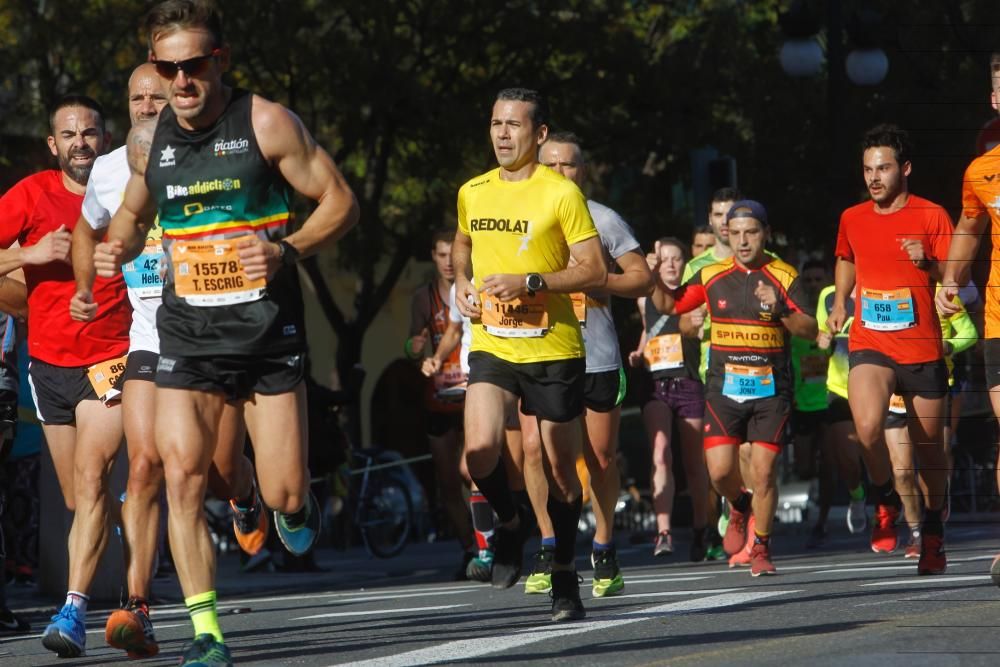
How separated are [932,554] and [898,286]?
1.57 metres

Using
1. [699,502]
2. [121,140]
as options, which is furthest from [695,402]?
[121,140]

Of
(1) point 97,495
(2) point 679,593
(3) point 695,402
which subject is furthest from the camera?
(3) point 695,402

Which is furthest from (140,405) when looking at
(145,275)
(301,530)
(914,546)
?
(914,546)

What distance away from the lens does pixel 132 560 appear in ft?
26.1

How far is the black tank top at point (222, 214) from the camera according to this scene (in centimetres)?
688

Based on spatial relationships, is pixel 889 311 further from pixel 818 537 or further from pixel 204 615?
pixel 204 615

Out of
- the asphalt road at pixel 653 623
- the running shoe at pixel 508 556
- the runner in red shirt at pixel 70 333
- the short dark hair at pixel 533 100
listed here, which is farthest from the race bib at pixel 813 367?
the runner in red shirt at pixel 70 333

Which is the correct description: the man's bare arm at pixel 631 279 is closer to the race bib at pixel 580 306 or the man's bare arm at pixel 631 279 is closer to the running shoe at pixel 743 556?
the race bib at pixel 580 306

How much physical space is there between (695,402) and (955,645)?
831 cm

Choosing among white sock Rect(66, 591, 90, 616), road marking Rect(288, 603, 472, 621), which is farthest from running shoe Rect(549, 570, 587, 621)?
white sock Rect(66, 591, 90, 616)

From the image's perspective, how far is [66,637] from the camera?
7.81 m

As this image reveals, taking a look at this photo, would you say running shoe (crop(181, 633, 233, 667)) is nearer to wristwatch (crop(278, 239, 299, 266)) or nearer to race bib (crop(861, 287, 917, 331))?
wristwatch (crop(278, 239, 299, 266))

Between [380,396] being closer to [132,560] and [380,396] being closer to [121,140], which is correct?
[121,140]

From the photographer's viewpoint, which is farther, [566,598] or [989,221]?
[989,221]
